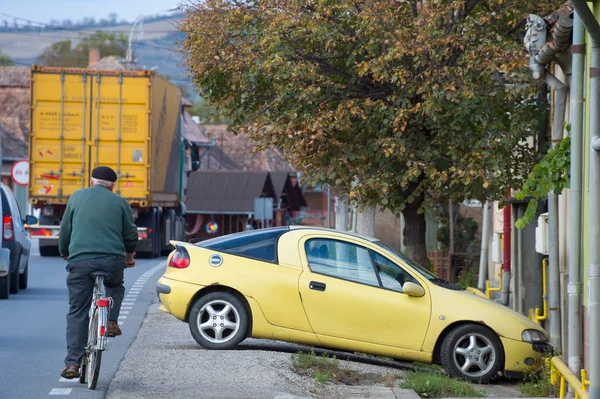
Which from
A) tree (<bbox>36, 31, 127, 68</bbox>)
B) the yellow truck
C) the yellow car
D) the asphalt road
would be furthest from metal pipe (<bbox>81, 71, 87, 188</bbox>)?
tree (<bbox>36, 31, 127, 68</bbox>)

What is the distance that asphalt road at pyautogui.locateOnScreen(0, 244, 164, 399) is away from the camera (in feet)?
30.3

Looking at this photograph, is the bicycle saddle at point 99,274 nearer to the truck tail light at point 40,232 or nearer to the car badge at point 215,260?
the car badge at point 215,260

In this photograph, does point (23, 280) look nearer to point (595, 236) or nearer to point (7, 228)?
point (7, 228)

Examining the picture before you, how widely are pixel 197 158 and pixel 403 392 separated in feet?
92.2

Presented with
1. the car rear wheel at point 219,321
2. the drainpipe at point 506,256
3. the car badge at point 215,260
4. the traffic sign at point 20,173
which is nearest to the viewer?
the car rear wheel at point 219,321

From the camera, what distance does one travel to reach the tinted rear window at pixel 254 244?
1180 cm

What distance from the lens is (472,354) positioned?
1152cm

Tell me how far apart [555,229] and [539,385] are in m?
1.53

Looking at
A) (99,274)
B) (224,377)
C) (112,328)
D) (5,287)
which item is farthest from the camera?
(5,287)

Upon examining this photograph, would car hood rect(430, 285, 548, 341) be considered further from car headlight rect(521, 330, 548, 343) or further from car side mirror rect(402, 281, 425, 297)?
car side mirror rect(402, 281, 425, 297)

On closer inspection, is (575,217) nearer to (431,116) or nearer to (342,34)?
(431,116)

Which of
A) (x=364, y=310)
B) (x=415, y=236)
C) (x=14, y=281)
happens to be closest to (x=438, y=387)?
(x=364, y=310)

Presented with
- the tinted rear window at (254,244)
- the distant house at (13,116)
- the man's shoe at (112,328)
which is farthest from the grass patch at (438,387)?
the distant house at (13,116)

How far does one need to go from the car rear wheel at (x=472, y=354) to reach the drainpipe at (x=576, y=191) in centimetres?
180
